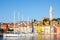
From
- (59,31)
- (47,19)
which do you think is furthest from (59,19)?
(59,31)

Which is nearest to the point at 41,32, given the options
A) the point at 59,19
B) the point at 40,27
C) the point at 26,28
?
the point at 40,27

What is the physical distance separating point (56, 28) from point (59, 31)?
1.68 metres

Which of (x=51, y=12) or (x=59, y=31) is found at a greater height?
(x=51, y=12)

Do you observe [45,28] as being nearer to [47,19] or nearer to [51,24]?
[51,24]

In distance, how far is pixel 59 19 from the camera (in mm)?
95812

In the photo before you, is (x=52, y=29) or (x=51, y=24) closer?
(x=52, y=29)

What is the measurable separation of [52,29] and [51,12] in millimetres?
6365

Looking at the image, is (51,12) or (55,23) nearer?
(51,12)

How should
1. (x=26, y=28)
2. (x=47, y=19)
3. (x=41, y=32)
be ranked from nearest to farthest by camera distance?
(x=26, y=28)
(x=41, y=32)
(x=47, y=19)

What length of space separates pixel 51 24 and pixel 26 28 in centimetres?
1309

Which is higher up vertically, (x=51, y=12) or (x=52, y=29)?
(x=51, y=12)

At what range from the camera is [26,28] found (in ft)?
259

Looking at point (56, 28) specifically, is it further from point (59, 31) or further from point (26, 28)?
point (26, 28)

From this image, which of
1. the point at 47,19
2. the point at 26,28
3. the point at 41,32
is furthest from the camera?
the point at 47,19
